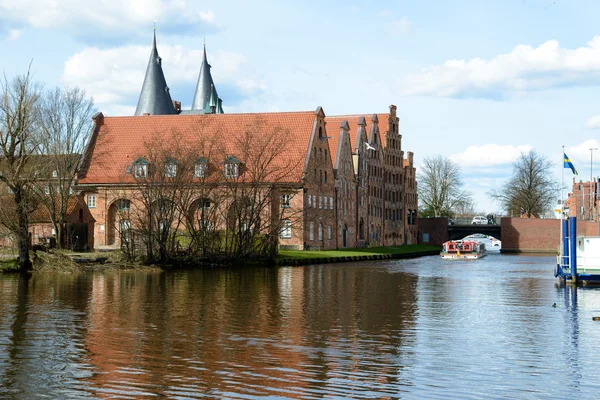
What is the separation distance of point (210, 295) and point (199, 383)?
20.0 m

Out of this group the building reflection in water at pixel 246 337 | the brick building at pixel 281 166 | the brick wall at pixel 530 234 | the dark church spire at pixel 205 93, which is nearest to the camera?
the building reflection in water at pixel 246 337

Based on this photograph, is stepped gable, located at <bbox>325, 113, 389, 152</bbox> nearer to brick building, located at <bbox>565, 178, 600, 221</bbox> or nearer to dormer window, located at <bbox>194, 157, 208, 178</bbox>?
dormer window, located at <bbox>194, 157, 208, 178</bbox>

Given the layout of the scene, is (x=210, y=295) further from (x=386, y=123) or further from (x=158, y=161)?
(x=386, y=123)

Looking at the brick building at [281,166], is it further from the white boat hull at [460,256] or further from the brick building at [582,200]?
the brick building at [582,200]

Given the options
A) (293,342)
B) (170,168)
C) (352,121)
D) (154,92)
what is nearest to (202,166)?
(170,168)

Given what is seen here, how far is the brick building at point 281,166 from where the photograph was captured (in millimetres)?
65000

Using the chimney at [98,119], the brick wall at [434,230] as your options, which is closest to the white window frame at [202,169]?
the chimney at [98,119]

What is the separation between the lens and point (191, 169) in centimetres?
6128

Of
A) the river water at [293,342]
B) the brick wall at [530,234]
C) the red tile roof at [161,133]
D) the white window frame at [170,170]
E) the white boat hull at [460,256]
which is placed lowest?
the river water at [293,342]

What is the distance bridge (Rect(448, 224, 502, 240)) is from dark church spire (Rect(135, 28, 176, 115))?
136ft

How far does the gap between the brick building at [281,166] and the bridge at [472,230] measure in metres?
11.7

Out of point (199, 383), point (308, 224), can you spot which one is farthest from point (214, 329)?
point (308, 224)

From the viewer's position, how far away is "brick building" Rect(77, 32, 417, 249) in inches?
2559

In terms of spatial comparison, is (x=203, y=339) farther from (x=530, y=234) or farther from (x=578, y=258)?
(x=530, y=234)
